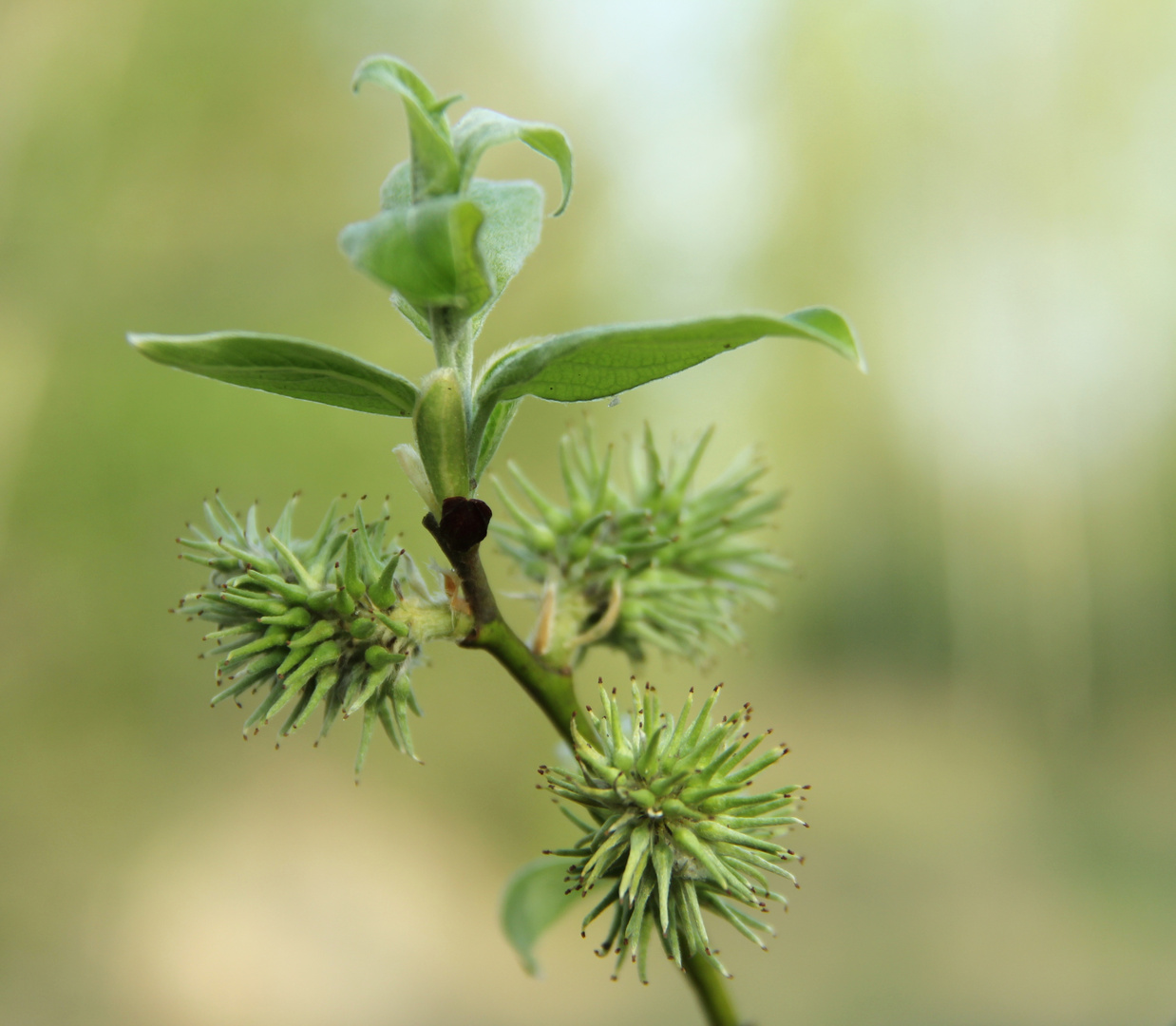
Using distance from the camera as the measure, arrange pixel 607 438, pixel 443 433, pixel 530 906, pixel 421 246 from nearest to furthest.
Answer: pixel 421 246 → pixel 443 433 → pixel 530 906 → pixel 607 438

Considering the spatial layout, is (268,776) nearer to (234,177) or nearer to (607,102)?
(234,177)

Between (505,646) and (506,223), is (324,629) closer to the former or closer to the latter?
(505,646)

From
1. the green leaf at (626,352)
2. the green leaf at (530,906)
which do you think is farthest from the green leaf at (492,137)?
the green leaf at (530,906)

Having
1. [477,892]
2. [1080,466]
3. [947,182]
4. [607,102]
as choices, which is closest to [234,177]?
[607,102]

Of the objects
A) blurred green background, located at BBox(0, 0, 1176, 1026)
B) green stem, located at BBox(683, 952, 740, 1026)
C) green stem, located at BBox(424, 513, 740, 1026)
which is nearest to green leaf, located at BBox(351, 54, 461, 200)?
green stem, located at BBox(424, 513, 740, 1026)

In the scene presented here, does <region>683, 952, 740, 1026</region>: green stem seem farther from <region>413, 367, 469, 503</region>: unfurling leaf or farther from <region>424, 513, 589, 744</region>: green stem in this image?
<region>413, 367, 469, 503</region>: unfurling leaf

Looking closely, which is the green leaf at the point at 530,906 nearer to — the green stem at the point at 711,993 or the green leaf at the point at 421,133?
the green stem at the point at 711,993

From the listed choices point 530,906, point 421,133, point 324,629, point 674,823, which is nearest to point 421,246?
point 421,133
